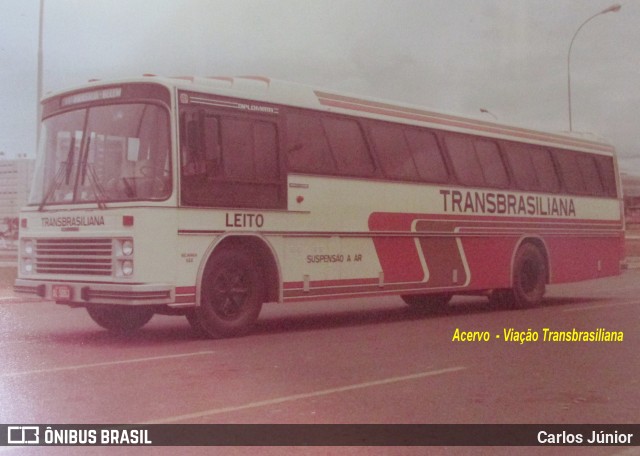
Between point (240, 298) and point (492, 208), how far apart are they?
16.3 ft

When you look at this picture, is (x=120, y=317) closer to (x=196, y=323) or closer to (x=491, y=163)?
(x=196, y=323)

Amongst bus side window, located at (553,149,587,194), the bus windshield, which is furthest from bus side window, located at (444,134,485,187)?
the bus windshield

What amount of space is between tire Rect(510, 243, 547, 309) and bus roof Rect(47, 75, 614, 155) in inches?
68.8

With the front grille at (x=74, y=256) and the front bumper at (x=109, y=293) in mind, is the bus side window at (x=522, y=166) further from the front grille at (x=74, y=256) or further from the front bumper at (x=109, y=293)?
the front grille at (x=74, y=256)

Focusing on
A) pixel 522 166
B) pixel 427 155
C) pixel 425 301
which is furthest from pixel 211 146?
pixel 522 166

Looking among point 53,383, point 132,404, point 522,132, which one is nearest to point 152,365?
point 53,383

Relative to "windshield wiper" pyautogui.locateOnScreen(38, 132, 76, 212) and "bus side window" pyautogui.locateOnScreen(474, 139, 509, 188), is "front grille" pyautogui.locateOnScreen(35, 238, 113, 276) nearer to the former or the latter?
"windshield wiper" pyautogui.locateOnScreen(38, 132, 76, 212)

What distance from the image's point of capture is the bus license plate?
903 centimetres

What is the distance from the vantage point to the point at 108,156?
29.8ft

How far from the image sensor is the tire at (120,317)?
33.1 ft

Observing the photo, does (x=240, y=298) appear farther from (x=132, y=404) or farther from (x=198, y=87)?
(x=132, y=404)

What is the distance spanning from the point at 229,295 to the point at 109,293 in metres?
1.37

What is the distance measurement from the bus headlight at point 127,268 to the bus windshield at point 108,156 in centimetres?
61

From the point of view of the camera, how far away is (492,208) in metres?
13.2
